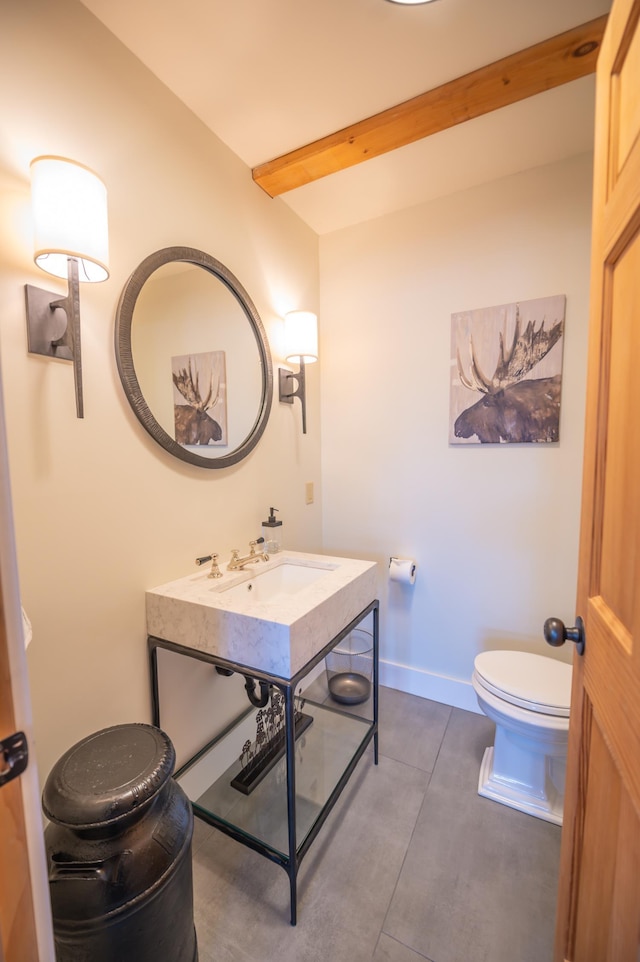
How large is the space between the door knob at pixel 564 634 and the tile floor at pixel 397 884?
2.99 feet

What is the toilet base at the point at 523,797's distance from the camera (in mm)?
1403

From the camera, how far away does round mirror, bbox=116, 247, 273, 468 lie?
121cm

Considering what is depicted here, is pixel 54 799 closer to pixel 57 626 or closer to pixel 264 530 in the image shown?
pixel 57 626

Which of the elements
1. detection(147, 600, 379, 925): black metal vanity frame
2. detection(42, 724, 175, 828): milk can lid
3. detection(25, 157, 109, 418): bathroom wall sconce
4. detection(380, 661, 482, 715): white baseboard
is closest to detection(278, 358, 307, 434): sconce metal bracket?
detection(25, 157, 109, 418): bathroom wall sconce

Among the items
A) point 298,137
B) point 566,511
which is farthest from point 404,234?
point 566,511

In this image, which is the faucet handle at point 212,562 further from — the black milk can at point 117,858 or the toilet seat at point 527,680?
the toilet seat at point 527,680

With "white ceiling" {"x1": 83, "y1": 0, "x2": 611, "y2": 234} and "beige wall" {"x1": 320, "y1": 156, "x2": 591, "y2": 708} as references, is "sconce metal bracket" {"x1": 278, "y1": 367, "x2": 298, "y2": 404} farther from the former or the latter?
"white ceiling" {"x1": 83, "y1": 0, "x2": 611, "y2": 234}

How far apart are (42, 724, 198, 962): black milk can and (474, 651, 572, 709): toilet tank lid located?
3.82 ft

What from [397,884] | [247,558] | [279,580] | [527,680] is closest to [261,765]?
[397,884]

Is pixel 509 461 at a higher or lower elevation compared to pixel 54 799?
higher

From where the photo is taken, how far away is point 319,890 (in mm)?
1169

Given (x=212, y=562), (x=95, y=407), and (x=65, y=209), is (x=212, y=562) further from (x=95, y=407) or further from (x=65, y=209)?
(x=65, y=209)

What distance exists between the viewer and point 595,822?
74 centimetres

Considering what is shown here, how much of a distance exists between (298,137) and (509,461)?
1.65 m
